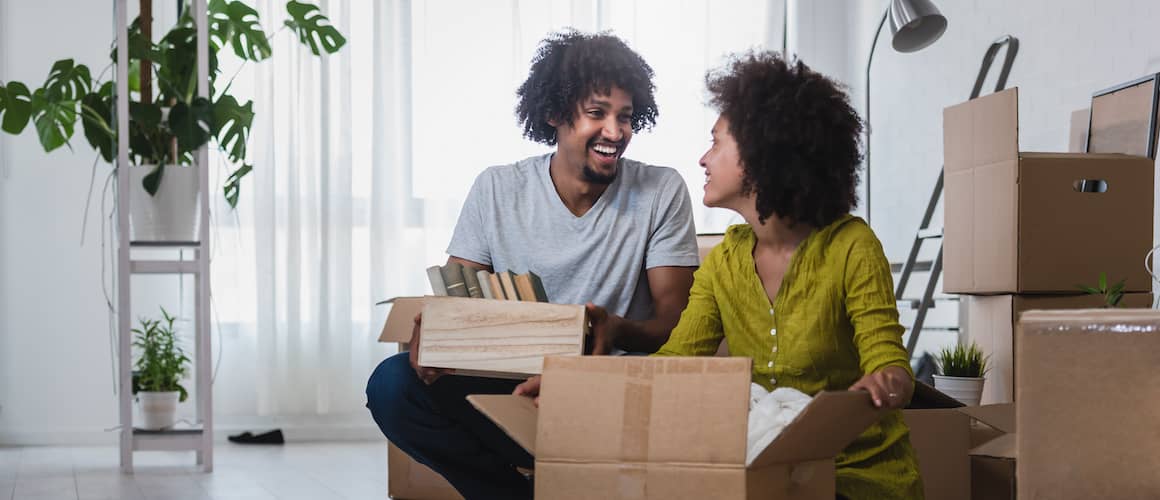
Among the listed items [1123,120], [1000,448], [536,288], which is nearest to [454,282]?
[536,288]

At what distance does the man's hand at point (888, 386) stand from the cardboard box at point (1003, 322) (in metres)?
1.11

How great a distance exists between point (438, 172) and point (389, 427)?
271 cm

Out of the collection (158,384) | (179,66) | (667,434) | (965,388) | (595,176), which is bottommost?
(158,384)

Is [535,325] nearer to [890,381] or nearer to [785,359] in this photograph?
[785,359]

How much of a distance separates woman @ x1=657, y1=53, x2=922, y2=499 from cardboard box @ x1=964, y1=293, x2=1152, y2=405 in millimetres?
951

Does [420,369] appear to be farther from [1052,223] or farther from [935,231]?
[935,231]

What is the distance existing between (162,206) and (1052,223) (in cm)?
240

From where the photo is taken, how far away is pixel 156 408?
3.41 meters

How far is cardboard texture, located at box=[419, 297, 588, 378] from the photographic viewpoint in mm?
1546

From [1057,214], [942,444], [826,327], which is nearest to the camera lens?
[826,327]

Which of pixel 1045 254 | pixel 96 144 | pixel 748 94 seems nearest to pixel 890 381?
pixel 748 94

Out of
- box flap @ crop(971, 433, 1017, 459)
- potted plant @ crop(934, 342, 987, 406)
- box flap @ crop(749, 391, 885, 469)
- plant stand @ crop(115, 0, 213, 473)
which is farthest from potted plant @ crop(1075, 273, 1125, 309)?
plant stand @ crop(115, 0, 213, 473)

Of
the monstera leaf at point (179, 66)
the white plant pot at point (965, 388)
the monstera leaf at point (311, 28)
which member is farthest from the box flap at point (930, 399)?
the monstera leaf at point (311, 28)

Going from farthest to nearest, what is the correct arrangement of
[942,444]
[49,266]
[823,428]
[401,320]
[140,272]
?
[49,266]
[140,272]
[401,320]
[942,444]
[823,428]
